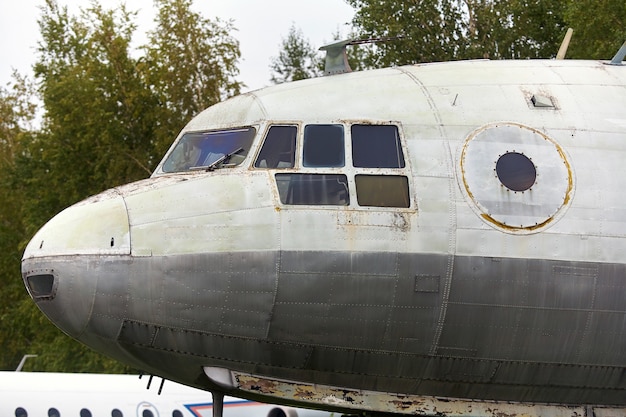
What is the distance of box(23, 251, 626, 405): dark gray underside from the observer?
9.59 metres

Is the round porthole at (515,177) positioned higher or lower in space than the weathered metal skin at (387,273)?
higher

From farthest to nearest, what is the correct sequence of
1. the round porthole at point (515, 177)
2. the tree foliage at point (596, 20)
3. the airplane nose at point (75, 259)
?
1. the tree foliage at point (596, 20)
2. the round porthole at point (515, 177)
3. the airplane nose at point (75, 259)

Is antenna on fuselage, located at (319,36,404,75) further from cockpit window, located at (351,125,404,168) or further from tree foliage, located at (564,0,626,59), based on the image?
tree foliage, located at (564,0,626,59)

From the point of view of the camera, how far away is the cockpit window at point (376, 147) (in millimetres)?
10031

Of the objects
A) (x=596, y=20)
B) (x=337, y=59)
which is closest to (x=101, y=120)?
(x=596, y=20)

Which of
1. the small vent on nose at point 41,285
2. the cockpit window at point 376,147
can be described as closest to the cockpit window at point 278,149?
the cockpit window at point 376,147

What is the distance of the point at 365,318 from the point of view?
9.73m

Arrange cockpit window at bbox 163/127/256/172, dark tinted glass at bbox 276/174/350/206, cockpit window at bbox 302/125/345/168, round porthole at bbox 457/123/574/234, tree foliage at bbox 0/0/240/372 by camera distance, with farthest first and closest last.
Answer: tree foliage at bbox 0/0/240/372 → cockpit window at bbox 163/127/256/172 → cockpit window at bbox 302/125/345/168 → round porthole at bbox 457/123/574/234 → dark tinted glass at bbox 276/174/350/206

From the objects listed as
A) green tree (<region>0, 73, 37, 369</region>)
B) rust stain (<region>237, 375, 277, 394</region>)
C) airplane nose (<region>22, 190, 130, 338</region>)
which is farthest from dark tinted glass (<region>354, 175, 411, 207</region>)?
green tree (<region>0, 73, 37, 369</region>)

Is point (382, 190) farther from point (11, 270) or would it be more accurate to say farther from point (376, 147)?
point (11, 270)

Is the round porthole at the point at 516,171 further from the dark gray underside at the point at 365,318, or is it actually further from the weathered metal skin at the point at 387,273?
the dark gray underside at the point at 365,318

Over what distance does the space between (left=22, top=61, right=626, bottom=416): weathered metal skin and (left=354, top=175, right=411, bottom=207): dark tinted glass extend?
87mm

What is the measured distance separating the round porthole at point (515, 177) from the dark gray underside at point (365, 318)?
1.41 ft

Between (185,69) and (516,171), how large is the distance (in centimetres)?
2645
